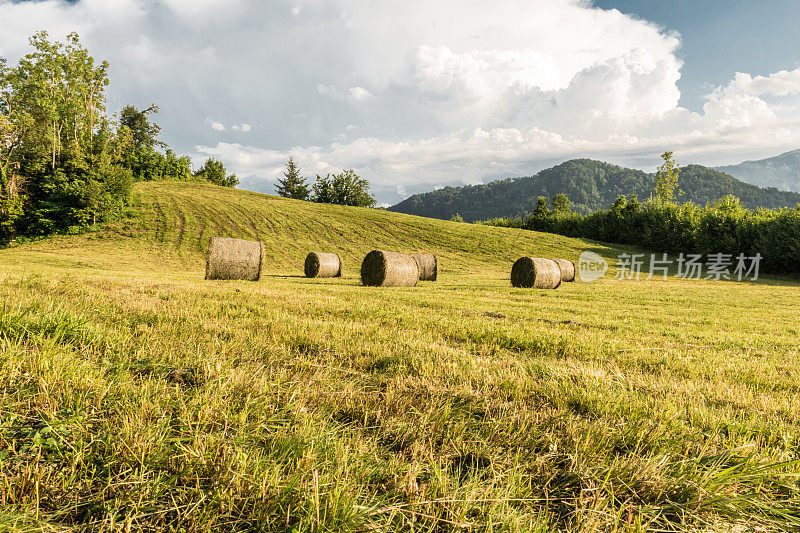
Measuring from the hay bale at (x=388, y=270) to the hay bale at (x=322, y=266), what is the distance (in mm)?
6931

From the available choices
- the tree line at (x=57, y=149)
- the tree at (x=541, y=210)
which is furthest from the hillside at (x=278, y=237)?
the tree at (x=541, y=210)

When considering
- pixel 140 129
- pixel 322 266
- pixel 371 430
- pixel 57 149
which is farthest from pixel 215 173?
pixel 371 430

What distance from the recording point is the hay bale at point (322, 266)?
81.7 ft

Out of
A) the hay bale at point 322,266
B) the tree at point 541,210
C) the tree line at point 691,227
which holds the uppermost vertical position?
the tree at point 541,210

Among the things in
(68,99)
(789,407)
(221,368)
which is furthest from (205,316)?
(68,99)

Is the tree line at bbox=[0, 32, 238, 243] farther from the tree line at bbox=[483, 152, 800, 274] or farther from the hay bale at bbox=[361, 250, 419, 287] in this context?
the tree line at bbox=[483, 152, 800, 274]

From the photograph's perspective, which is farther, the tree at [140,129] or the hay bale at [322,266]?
the tree at [140,129]

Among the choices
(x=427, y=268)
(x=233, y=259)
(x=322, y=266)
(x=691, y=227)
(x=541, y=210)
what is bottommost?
(x=322, y=266)

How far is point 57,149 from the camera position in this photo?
4006 centimetres

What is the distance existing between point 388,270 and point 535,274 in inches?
348

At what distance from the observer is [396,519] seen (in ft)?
5.27

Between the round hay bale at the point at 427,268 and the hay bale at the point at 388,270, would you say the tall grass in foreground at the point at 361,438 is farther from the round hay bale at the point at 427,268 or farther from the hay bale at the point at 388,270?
the round hay bale at the point at 427,268

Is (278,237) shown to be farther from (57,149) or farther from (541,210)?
(541,210)

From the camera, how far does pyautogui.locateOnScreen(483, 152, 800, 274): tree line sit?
44.3 m
